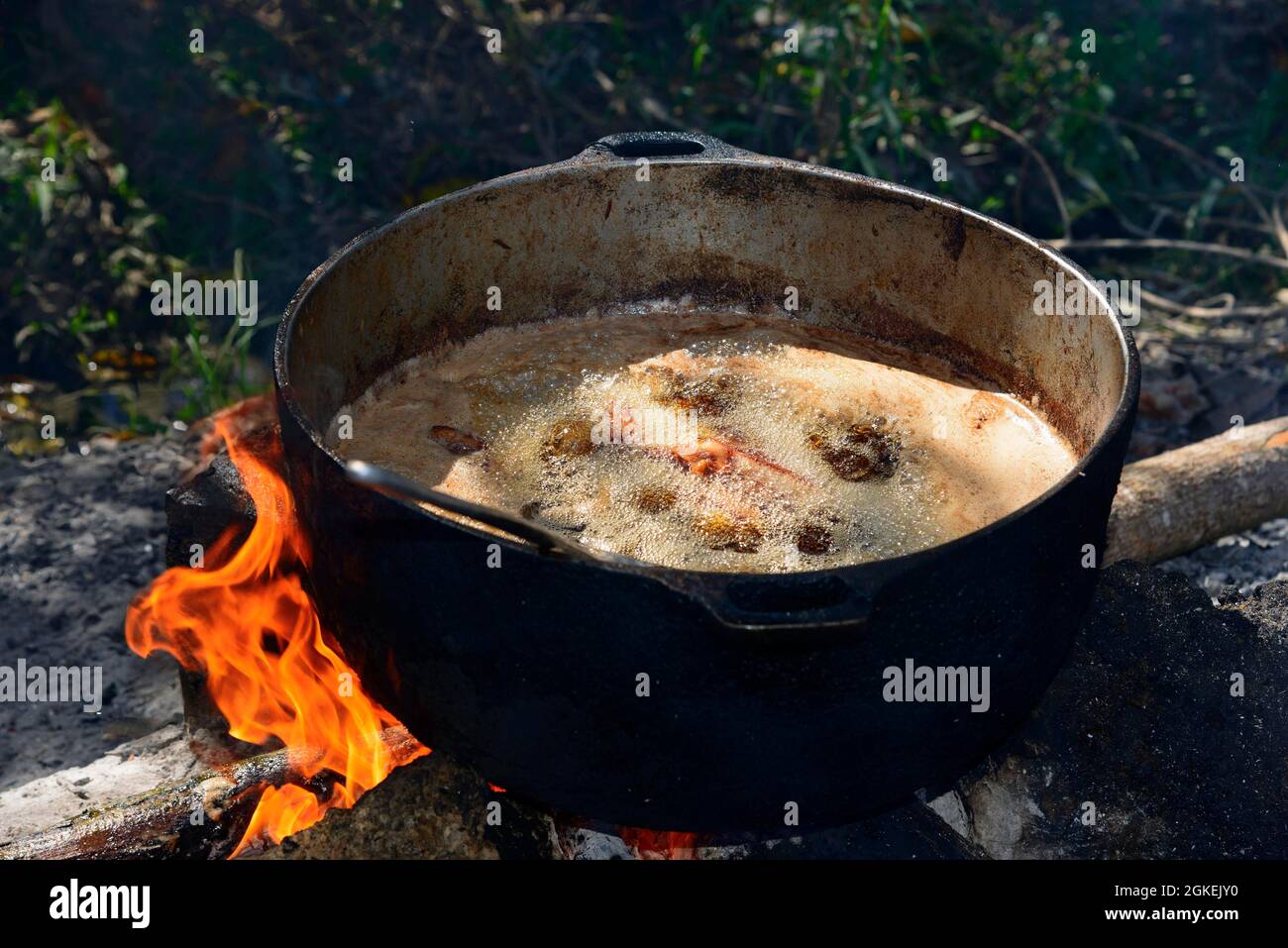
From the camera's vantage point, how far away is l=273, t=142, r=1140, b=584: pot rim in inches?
66.8

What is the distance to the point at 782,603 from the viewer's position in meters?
1.70

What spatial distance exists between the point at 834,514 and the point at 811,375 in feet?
1.98

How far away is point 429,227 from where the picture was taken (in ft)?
9.20

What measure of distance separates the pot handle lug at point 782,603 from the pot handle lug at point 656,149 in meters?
1.52

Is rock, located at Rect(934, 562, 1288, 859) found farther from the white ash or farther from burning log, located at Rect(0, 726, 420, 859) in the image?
burning log, located at Rect(0, 726, 420, 859)

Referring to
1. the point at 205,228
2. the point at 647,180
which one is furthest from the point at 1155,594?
the point at 205,228

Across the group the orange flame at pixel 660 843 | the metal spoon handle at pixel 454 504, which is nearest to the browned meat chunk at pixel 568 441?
the orange flame at pixel 660 843

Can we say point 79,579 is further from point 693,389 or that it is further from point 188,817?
point 693,389

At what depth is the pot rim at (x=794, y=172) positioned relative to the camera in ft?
5.57

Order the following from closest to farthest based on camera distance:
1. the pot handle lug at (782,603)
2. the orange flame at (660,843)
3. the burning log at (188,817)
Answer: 1. the pot handle lug at (782,603)
2. the orange flame at (660,843)
3. the burning log at (188,817)

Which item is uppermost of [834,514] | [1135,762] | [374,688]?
[834,514]

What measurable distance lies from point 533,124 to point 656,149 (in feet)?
9.54

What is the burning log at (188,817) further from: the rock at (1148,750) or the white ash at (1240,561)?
the white ash at (1240,561)
